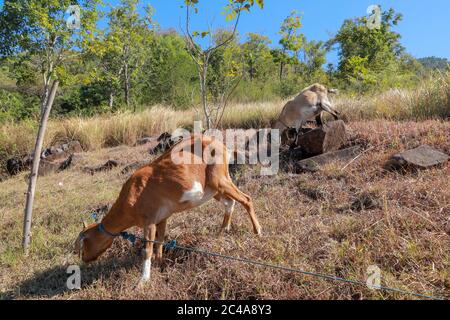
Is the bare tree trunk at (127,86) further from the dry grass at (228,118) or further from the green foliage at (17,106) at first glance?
the dry grass at (228,118)

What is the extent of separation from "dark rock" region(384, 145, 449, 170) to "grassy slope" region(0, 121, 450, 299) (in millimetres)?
144

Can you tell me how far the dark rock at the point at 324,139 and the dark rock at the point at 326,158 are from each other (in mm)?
221

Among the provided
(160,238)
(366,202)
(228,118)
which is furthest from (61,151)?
(366,202)

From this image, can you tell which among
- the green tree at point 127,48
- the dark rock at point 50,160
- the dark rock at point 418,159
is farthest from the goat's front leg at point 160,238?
the green tree at point 127,48

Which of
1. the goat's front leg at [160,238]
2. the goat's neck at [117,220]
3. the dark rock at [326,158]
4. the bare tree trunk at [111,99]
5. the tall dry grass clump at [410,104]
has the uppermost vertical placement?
the bare tree trunk at [111,99]

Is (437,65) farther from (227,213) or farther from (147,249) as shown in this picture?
(147,249)

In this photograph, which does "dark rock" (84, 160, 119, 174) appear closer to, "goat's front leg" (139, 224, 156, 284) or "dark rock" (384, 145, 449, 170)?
"goat's front leg" (139, 224, 156, 284)

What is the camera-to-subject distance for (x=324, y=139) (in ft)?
19.7

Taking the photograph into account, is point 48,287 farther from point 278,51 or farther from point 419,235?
point 278,51

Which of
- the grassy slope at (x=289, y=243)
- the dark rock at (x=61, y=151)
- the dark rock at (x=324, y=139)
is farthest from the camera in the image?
the dark rock at (x=61, y=151)

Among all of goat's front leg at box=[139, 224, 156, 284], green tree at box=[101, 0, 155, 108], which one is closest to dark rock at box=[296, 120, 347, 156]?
goat's front leg at box=[139, 224, 156, 284]

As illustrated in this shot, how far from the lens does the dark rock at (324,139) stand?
6.04 meters
